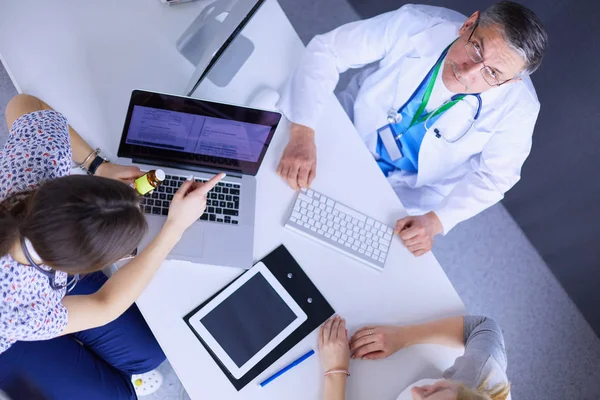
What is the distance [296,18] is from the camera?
233cm

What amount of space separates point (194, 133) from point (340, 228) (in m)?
0.44

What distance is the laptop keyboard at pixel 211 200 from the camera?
1230mm

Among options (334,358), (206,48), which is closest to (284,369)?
(334,358)

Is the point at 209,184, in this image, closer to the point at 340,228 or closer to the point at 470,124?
the point at 340,228

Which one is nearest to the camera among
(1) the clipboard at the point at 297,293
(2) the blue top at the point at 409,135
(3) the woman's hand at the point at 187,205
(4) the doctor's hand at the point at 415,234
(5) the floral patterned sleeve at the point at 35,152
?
(5) the floral patterned sleeve at the point at 35,152

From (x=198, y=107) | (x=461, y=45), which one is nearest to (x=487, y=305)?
(x=461, y=45)

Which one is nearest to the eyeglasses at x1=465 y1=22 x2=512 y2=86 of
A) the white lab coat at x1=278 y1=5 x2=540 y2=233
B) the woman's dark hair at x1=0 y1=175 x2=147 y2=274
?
the white lab coat at x1=278 y1=5 x2=540 y2=233

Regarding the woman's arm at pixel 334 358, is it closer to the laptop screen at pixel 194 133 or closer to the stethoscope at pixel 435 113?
the laptop screen at pixel 194 133

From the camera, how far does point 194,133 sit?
115 centimetres

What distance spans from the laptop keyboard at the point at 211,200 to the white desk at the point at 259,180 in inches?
2.8

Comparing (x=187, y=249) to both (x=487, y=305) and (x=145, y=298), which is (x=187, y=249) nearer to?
(x=145, y=298)

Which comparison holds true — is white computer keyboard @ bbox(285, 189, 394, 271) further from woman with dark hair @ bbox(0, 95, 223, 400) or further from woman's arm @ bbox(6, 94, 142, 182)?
woman's arm @ bbox(6, 94, 142, 182)

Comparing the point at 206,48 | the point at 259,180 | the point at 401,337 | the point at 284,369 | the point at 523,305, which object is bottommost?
the point at 523,305

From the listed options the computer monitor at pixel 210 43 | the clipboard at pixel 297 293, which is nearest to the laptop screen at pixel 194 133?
the computer monitor at pixel 210 43
